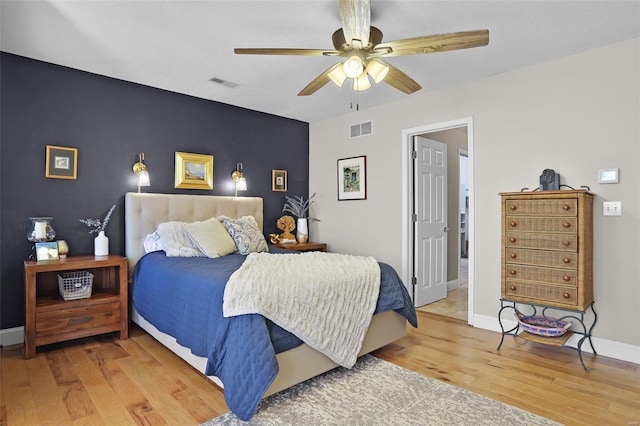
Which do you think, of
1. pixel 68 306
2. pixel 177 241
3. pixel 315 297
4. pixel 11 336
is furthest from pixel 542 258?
pixel 11 336

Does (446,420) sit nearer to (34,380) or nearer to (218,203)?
(34,380)

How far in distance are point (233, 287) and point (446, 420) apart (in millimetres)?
1403

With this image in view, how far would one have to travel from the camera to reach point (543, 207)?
2.98 metres

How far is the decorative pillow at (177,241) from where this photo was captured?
136 inches

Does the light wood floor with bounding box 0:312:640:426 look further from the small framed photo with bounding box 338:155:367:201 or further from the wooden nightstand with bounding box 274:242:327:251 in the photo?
the small framed photo with bounding box 338:155:367:201

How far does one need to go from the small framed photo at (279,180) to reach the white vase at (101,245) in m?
2.21

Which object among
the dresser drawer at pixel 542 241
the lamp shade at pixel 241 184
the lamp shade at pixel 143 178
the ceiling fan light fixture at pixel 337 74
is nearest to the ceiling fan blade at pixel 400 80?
the ceiling fan light fixture at pixel 337 74

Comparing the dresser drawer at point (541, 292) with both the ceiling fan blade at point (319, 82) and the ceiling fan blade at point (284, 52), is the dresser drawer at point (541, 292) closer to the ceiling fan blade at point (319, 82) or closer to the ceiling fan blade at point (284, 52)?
the ceiling fan blade at point (319, 82)

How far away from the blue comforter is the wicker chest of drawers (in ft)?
3.17

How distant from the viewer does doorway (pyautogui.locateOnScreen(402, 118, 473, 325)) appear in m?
3.85

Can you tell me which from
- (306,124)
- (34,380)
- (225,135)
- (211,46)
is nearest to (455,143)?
(306,124)

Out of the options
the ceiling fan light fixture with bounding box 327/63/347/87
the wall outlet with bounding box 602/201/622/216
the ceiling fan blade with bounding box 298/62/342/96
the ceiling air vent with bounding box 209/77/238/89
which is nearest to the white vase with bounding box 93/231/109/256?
the ceiling air vent with bounding box 209/77/238/89

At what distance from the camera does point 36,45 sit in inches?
119

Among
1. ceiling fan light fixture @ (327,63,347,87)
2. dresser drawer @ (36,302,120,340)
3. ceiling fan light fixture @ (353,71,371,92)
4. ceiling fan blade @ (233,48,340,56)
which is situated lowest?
dresser drawer @ (36,302,120,340)
